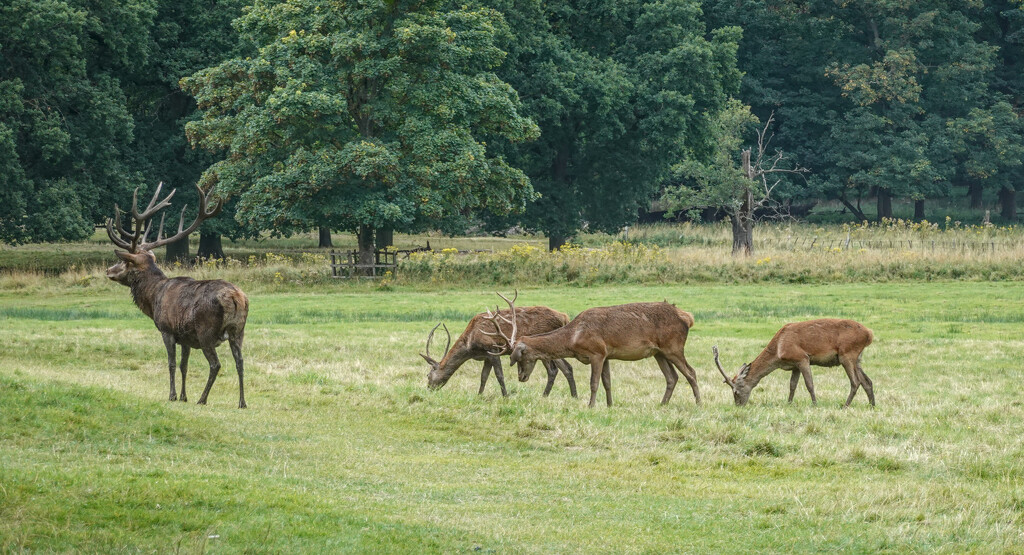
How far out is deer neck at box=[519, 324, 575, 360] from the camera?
→ 49.8ft

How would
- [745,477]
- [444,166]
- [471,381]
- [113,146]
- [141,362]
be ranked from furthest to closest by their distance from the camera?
A: [113,146] → [444,166] → [141,362] → [471,381] → [745,477]

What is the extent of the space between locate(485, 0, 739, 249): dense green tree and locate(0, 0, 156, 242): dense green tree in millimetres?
14757

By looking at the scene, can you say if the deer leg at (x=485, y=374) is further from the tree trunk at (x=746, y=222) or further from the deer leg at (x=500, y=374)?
the tree trunk at (x=746, y=222)

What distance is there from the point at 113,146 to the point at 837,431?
3475 cm

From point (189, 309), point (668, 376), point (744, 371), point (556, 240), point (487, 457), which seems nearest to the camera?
point (487, 457)

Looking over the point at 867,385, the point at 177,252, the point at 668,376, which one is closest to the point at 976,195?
the point at 177,252

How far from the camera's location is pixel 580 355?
15.1m

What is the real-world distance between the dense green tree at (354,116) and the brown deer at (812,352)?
70.2 ft

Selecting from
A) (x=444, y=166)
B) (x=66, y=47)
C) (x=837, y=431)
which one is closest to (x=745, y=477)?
(x=837, y=431)

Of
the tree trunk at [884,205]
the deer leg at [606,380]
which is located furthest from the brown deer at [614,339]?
the tree trunk at [884,205]

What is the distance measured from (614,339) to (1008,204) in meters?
61.5

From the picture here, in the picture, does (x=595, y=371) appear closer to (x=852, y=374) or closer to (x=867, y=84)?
(x=852, y=374)

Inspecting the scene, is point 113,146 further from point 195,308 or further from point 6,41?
point 195,308

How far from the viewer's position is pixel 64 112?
40.4m
